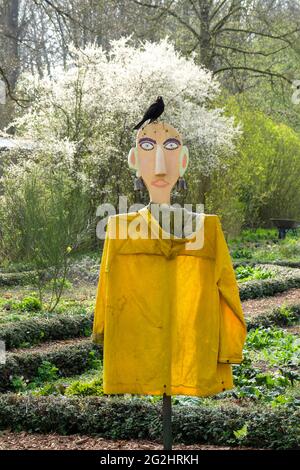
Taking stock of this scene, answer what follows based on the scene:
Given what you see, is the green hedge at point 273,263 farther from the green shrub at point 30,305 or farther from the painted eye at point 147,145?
the painted eye at point 147,145

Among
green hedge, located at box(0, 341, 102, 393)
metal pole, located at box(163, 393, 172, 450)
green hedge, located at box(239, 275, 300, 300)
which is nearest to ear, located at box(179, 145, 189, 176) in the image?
metal pole, located at box(163, 393, 172, 450)

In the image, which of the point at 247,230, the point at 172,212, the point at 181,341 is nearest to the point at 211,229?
the point at 172,212

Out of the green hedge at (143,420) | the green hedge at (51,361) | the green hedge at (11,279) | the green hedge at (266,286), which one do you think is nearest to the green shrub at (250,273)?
the green hedge at (266,286)

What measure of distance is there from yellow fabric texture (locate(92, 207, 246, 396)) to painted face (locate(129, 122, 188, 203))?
19 centimetres

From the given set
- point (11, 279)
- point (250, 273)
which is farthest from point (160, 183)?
point (250, 273)

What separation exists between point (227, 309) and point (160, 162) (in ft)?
2.50

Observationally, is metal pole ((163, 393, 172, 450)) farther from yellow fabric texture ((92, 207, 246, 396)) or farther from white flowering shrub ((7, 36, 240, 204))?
white flowering shrub ((7, 36, 240, 204))

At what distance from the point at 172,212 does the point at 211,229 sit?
21 centimetres

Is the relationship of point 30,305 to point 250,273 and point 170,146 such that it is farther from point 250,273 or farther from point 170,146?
point 170,146

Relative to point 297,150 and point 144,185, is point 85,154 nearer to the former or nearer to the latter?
point 297,150

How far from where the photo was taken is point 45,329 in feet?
26.6

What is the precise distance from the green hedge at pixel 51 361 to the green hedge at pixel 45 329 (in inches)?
16.9

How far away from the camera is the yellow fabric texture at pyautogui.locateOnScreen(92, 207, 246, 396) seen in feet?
12.8

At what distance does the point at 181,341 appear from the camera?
13.0 ft
